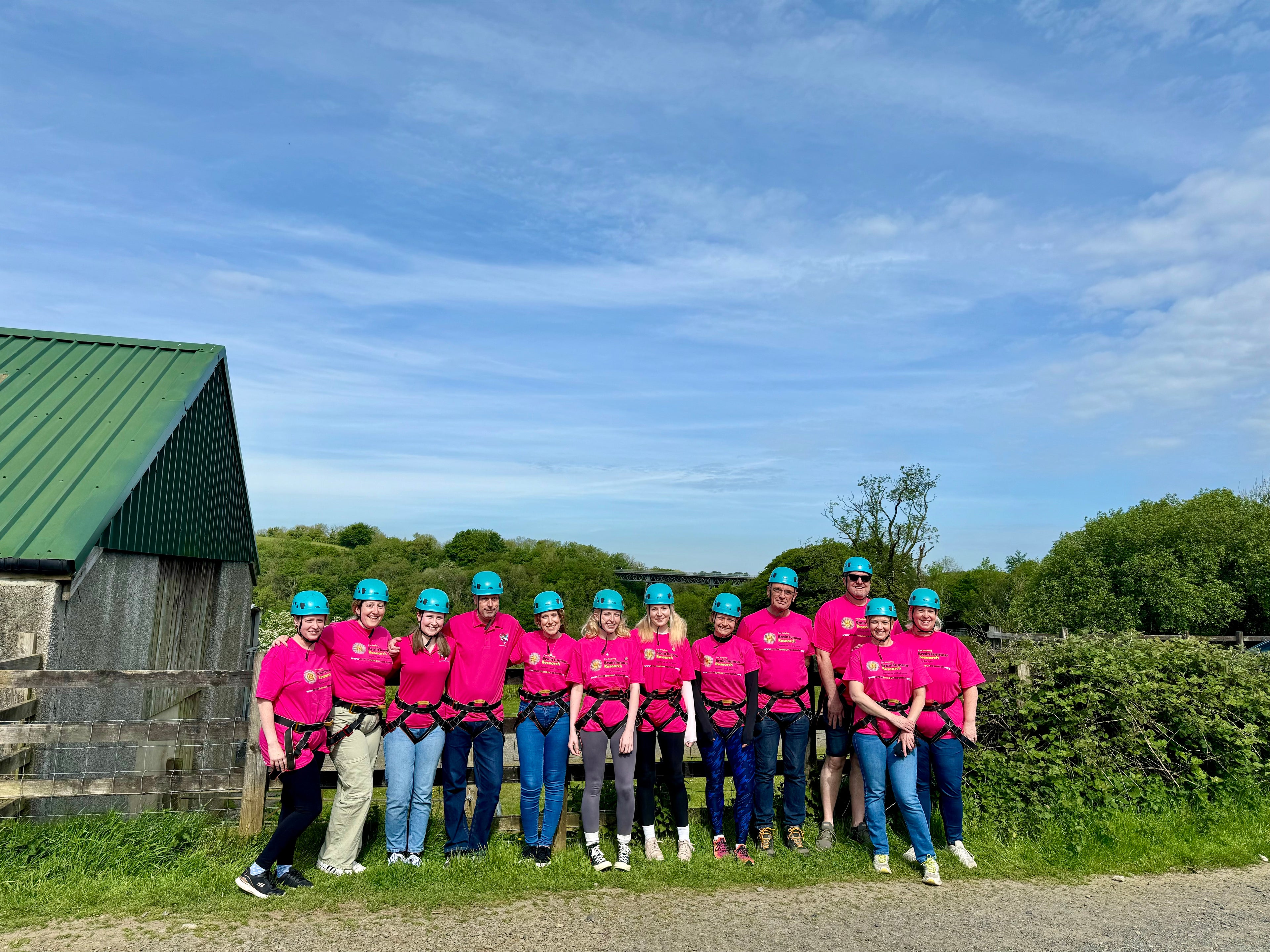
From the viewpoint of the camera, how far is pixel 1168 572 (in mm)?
32812

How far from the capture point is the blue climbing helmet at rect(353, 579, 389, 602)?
5.79 meters

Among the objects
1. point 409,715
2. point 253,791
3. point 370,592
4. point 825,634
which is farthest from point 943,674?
point 253,791

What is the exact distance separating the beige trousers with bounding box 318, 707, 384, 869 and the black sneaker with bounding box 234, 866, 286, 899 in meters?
0.40

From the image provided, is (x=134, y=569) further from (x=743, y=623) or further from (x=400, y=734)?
A: (x=743, y=623)

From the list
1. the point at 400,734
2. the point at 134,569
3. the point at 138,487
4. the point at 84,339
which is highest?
the point at 84,339

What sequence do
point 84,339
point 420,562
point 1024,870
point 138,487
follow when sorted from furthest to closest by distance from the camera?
point 420,562 < point 84,339 < point 138,487 < point 1024,870

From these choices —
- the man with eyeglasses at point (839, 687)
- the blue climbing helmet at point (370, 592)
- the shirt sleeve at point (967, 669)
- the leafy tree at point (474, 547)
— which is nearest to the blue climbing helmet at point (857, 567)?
the man with eyeglasses at point (839, 687)

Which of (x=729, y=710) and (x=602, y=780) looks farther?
(x=729, y=710)

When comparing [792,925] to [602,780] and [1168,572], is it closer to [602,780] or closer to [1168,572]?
[602,780]

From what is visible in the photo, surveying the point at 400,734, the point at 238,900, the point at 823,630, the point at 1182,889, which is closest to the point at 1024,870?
the point at 1182,889

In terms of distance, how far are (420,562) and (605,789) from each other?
170 ft

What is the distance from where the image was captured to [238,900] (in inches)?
204

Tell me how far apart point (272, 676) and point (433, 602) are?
1116 millimetres

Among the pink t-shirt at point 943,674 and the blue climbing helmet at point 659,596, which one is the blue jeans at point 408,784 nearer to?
the blue climbing helmet at point 659,596
